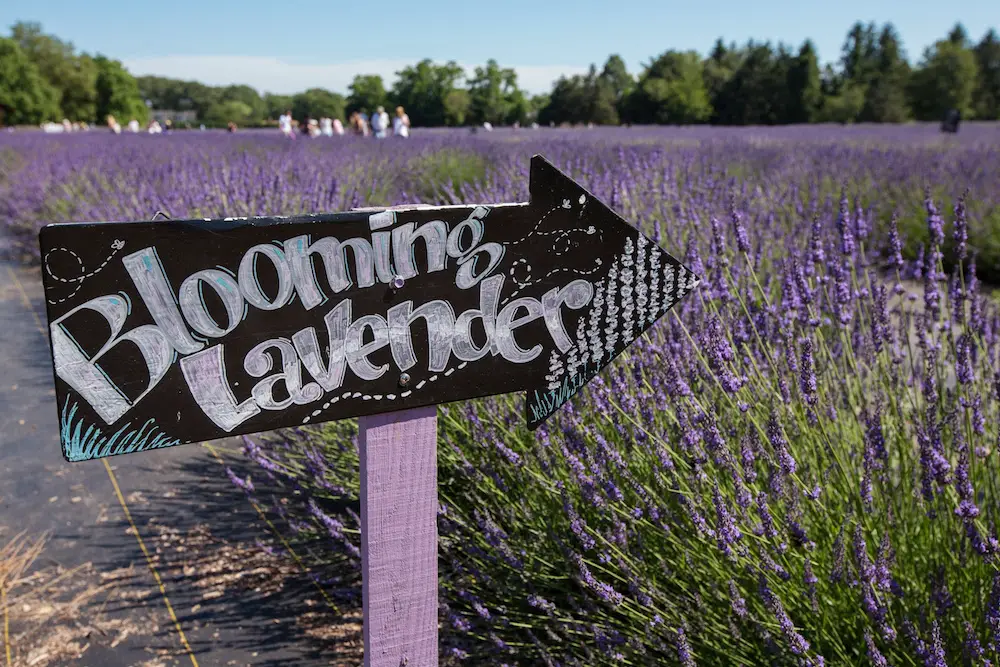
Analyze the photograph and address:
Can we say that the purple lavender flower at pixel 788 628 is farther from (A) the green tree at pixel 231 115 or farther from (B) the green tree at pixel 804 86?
(A) the green tree at pixel 231 115

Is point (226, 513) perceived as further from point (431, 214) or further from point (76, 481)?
point (431, 214)

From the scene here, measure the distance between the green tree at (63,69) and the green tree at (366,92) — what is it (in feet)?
82.8

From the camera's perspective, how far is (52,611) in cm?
216

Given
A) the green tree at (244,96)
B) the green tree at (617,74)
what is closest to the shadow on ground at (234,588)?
the green tree at (617,74)

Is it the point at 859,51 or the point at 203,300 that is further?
the point at 859,51

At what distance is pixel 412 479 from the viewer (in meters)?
1.13

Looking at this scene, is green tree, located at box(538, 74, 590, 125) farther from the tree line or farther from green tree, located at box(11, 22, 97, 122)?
green tree, located at box(11, 22, 97, 122)

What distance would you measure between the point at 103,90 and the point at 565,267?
254 feet

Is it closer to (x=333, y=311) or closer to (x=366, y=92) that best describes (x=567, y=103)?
(x=366, y=92)

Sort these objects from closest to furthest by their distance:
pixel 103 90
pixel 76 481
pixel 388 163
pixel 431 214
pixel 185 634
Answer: pixel 431 214 → pixel 185 634 → pixel 76 481 → pixel 388 163 → pixel 103 90

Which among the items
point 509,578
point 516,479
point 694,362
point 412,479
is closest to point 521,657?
point 509,578

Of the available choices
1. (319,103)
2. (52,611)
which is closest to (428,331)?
(52,611)

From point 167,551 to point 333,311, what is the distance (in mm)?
1824

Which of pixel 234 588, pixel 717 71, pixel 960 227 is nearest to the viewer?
pixel 960 227
